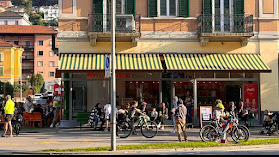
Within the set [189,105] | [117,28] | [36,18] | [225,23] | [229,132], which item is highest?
[36,18]

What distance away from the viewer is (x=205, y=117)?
20.8 metres

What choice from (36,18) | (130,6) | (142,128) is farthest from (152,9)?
(36,18)

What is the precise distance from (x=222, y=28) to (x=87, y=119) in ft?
29.2

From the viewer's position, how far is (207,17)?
22.6 m

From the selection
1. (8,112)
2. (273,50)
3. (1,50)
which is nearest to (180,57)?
(273,50)

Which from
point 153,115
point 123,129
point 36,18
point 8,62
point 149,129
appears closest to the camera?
point 149,129

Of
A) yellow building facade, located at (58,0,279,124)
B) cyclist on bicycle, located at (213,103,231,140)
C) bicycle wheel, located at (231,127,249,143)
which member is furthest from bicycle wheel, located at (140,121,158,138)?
yellow building facade, located at (58,0,279,124)

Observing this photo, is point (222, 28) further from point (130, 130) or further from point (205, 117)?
point (130, 130)

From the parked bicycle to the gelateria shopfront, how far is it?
20.1 feet

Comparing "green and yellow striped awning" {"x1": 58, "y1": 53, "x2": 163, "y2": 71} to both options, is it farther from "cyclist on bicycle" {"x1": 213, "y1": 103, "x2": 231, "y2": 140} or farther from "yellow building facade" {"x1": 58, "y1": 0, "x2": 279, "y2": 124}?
"cyclist on bicycle" {"x1": 213, "y1": 103, "x2": 231, "y2": 140}

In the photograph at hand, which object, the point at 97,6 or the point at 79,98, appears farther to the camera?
the point at 79,98

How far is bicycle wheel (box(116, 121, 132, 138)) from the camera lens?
60.3ft

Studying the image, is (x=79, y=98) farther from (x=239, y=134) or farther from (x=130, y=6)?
(x=239, y=134)

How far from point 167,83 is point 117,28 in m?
4.10
